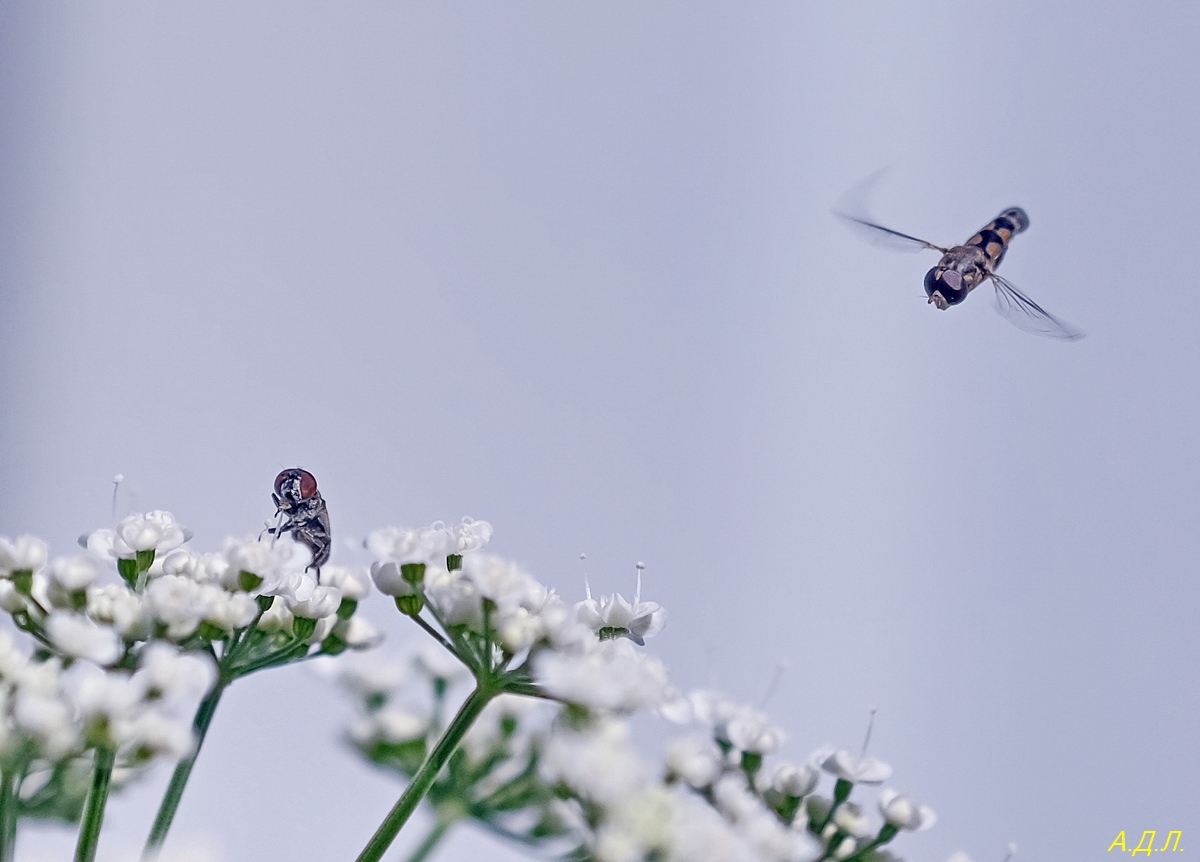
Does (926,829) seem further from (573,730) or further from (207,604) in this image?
(207,604)

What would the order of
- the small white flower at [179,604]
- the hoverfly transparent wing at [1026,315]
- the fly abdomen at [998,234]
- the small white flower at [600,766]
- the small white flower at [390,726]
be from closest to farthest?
1. the small white flower at [600,766]
2. the small white flower at [179,604]
3. the small white flower at [390,726]
4. the hoverfly transparent wing at [1026,315]
5. the fly abdomen at [998,234]

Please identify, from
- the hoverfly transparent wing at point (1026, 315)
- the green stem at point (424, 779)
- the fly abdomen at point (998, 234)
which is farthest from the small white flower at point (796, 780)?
the fly abdomen at point (998, 234)

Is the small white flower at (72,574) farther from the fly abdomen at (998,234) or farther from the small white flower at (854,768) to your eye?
the fly abdomen at (998,234)

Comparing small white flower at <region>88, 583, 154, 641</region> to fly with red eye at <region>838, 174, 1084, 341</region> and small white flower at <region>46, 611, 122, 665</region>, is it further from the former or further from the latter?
fly with red eye at <region>838, 174, 1084, 341</region>

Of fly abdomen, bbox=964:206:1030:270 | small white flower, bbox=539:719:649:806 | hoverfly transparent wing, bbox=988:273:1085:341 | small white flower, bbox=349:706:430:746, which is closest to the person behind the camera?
small white flower, bbox=539:719:649:806

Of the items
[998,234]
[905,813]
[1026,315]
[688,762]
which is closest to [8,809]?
[688,762]

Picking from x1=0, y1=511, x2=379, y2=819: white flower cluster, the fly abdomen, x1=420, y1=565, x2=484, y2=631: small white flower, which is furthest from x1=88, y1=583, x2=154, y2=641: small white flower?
the fly abdomen

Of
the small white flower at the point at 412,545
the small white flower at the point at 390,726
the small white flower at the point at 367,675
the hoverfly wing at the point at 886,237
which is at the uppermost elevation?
the hoverfly wing at the point at 886,237
